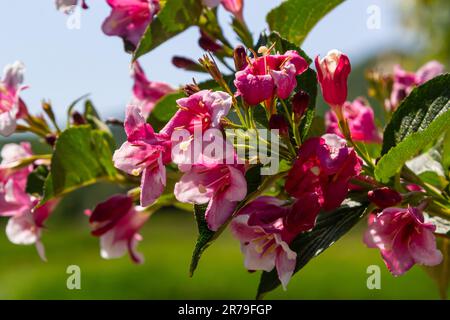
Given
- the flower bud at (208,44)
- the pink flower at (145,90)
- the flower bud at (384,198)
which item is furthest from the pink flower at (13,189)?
the flower bud at (384,198)

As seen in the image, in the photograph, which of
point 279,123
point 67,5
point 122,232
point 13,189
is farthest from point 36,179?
point 279,123

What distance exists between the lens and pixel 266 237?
85 centimetres

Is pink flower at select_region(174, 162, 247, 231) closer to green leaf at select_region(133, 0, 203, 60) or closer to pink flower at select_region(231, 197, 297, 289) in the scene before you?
pink flower at select_region(231, 197, 297, 289)

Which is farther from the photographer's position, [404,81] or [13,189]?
[404,81]

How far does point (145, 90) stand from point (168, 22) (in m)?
0.23

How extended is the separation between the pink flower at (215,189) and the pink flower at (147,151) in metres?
0.03

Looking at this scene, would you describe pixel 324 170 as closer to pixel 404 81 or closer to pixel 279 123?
pixel 279 123

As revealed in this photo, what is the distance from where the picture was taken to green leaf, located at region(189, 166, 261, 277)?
753mm

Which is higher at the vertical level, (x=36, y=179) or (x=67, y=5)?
(x=67, y=5)

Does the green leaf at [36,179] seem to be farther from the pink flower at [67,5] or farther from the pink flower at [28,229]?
the pink flower at [67,5]

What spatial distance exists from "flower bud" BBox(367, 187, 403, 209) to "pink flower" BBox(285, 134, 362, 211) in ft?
0.16

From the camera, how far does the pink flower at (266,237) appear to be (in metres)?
0.82

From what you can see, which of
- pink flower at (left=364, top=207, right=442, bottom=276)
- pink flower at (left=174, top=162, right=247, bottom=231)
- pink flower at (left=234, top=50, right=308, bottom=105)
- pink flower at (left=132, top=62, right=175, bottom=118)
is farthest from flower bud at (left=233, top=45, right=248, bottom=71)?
pink flower at (left=132, top=62, right=175, bottom=118)
